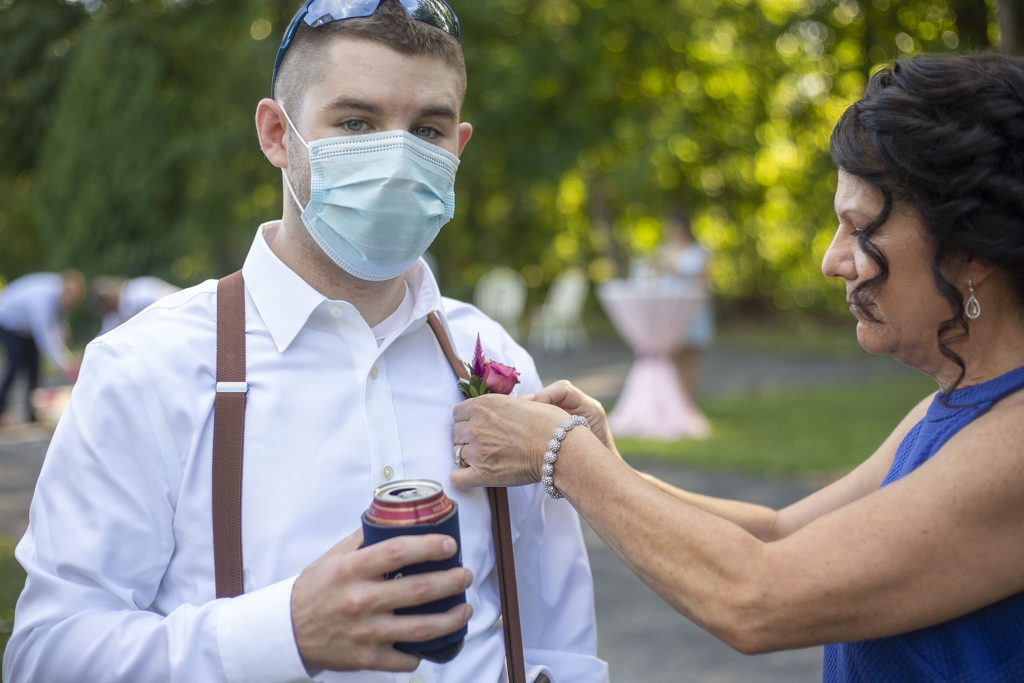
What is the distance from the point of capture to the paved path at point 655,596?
466cm

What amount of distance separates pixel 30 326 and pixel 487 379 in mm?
11653

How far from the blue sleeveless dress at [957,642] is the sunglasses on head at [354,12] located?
1464mm

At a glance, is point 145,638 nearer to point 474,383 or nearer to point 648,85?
point 474,383

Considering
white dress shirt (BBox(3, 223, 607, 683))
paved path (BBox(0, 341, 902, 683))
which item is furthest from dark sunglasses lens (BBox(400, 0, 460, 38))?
paved path (BBox(0, 341, 902, 683))

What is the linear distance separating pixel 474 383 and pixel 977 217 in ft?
3.82

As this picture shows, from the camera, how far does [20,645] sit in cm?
180

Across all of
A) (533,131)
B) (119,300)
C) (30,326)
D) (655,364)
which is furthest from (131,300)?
(533,131)

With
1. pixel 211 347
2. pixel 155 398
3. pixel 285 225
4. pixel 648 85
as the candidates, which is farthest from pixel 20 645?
pixel 648 85

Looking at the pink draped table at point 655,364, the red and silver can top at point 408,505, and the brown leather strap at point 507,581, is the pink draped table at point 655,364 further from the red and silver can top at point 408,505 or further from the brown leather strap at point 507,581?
the red and silver can top at point 408,505

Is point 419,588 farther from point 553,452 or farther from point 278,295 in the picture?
point 278,295

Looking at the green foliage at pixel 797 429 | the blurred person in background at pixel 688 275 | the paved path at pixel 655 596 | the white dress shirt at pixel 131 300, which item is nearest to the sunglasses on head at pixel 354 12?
the paved path at pixel 655 596

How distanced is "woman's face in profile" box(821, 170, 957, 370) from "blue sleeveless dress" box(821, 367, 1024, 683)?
0.47 ft

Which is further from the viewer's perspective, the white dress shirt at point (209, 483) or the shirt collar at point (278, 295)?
the shirt collar at point (278, 295)

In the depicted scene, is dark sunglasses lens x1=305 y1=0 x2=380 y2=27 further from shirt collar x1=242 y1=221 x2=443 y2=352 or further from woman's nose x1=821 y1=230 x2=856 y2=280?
woman's nose x1=821 y1=230 x2=856 y2=280
